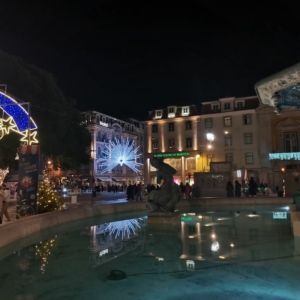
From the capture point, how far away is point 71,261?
680cm

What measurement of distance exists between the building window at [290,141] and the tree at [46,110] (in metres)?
26.1

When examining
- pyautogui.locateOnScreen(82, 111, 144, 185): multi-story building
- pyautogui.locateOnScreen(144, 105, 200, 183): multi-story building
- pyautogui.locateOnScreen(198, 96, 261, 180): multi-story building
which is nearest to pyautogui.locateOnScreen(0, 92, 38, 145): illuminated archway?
pyautogui.locateOnScreen(198, 96, 261, 180): multi-story building

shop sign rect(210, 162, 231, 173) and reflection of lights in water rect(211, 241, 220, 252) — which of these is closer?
reflection of lights in water rect(211, 241, 220, 252)

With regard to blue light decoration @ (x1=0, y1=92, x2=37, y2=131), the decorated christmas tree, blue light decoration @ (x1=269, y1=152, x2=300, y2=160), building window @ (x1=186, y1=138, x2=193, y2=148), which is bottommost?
the decorated christmas tree

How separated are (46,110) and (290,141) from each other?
30.9 meters

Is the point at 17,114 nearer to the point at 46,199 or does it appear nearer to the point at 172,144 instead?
the point at 46,199

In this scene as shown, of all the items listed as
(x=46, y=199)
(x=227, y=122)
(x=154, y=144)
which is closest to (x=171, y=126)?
(x=154, y=144)

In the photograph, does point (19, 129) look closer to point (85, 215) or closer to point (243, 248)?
point (85, 215)

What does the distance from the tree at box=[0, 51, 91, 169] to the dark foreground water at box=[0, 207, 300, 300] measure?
1716cm

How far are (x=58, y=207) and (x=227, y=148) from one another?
119ft

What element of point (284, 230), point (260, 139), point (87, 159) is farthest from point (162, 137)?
point (284, 230)

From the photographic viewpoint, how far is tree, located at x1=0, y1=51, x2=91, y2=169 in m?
25.0

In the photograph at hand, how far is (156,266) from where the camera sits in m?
6.26

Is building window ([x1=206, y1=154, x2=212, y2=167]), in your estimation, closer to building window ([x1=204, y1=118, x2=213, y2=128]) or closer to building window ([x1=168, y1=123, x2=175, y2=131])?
building window ([x1=204, y1=118, x2=213, y2=128])
